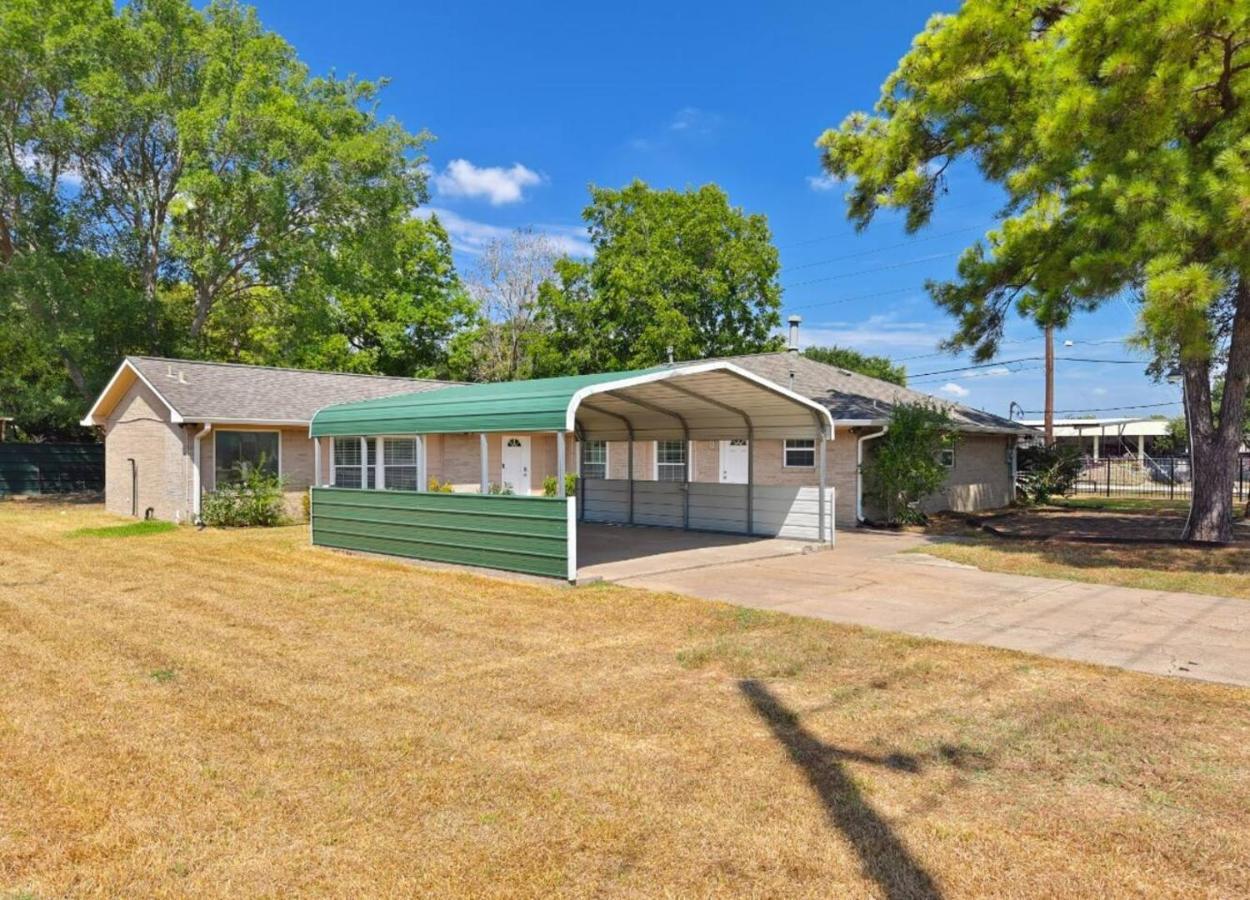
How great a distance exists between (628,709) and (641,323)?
2492cm

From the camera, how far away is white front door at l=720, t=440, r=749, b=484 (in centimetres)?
1817

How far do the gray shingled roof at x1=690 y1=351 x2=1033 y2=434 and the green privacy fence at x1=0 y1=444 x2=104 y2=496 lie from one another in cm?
2113

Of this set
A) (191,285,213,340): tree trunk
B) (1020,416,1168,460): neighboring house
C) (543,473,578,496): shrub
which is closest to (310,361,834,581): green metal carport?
(543,473,578,496): shrub

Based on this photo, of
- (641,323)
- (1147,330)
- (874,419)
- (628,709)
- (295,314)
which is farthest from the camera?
(641,323)

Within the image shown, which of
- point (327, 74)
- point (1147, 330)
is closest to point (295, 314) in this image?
point (327, 74)

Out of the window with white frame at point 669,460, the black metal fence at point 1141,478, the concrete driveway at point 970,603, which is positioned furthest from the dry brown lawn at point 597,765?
the black metal fence at point 1141,478

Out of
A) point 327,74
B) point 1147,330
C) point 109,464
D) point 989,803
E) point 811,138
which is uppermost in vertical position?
point 327,74

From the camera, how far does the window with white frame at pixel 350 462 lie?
1639cm

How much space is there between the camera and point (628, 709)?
5.03 metres

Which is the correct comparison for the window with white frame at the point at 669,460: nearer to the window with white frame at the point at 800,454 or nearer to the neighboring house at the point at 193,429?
the window with white frame at the point at 800,454

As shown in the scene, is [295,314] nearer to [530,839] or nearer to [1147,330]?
[1147,330]

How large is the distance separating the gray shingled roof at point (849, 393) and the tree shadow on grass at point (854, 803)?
12.4 metres

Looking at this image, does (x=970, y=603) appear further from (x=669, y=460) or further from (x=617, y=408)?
(x=669, y=460)

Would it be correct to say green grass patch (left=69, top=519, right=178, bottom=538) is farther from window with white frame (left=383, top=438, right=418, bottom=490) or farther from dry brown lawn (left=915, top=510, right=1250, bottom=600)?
dry brown lawn (left=915, top=510, right=1250, bottom=600)
